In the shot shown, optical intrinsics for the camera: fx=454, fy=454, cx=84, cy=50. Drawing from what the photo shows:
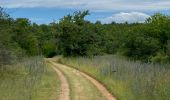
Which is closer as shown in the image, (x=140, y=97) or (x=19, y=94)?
(x=140, y=97)

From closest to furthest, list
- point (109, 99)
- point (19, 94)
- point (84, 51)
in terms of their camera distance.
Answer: point (19, 94) < point (109, 99) < point (84, 51)

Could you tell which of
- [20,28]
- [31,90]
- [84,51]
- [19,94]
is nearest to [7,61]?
[31,90]

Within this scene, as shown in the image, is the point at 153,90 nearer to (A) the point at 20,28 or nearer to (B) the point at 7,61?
(B) the point at 7,61

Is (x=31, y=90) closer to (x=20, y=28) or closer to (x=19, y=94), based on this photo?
(x=19, y=94)

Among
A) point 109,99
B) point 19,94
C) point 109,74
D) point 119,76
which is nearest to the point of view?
point 19,94

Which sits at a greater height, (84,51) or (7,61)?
(7,61)

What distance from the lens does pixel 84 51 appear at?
193 feet

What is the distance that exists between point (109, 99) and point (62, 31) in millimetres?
41267

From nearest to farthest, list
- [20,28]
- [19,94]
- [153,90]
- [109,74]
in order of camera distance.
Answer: [153,90] < [19,94] < [109,74] < [20,28]

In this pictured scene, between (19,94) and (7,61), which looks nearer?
(19,94)

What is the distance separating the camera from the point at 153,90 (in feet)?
52.6

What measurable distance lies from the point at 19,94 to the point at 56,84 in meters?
8.31

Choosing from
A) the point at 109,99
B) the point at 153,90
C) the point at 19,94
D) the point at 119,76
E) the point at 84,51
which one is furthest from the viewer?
the point at 84,51

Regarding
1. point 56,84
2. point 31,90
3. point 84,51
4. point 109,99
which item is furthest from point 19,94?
point 84,51
